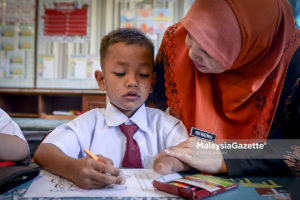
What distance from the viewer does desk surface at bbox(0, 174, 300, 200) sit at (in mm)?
486

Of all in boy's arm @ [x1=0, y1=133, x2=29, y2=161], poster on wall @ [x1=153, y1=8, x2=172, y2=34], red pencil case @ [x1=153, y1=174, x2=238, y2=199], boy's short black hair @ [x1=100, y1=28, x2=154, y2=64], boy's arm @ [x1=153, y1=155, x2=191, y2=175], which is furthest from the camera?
poster on wall @ [x1=153, y1=8, x2=172, y2=34]

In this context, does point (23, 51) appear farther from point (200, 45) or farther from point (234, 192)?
point (234, 192)

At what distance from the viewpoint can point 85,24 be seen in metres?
3.18

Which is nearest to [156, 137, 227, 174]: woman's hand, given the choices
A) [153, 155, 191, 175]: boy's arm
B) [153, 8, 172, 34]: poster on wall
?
[153, 155, 191, 175]: boy's arm

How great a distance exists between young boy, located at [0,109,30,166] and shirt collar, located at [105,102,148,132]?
25 centimetres

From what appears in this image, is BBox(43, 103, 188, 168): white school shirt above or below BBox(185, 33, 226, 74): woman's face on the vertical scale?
below

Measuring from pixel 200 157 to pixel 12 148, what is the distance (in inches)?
19.7

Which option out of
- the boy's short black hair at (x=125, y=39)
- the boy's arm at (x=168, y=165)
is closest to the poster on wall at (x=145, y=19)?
the boy's short black hair at (x=125, y=39)

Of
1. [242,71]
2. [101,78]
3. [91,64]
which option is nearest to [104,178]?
[101,78]

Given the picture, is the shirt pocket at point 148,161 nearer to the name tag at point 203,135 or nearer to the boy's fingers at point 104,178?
the name tag at point 203,135

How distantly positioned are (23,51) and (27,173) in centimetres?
302

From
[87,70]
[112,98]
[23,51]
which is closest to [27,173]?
[112,98]

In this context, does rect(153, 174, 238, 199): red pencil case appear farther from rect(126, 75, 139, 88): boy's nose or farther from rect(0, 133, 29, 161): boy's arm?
rect(0, 133, 29, 161): boy's arm

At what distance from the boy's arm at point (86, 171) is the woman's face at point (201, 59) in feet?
1.30
